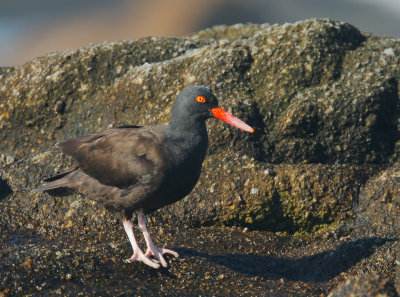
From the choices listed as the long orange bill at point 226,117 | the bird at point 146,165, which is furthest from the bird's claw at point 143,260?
the long orange bill at point 226,117

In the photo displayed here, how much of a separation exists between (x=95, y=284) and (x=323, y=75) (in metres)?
4.99

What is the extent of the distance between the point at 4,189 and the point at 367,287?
5.74m

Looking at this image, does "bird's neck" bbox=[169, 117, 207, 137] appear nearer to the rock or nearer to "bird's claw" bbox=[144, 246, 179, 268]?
"bird's claw" bbox=[144, 246, 179, 268]

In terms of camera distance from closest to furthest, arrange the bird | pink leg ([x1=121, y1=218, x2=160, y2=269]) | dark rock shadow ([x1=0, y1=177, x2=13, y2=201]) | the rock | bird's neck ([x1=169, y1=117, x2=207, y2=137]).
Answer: the rock < pink leg ([x1=121, y1=218, x2=160, y2=269]) < the bird < bird's neck ([x1=169, y1=117, x2=207, y2=137]) < dark rock shadow ([x1=0, y1=177, x2=13, y2=201])

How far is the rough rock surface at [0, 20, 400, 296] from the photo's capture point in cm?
600

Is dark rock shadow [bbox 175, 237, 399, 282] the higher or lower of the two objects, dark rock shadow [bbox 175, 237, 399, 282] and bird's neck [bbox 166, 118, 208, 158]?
the lower

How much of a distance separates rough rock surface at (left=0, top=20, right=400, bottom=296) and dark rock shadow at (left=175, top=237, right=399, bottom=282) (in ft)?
0.06

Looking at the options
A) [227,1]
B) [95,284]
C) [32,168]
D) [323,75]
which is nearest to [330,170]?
[323,75]

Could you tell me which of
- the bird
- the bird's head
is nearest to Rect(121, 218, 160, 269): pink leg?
the bird

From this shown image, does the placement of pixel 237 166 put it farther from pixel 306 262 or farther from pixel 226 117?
pixel 306 262

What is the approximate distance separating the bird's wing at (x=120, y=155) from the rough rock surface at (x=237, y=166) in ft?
2.88

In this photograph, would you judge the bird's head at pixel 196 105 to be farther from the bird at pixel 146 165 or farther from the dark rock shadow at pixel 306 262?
the dark rock shadow at pixel 306 262

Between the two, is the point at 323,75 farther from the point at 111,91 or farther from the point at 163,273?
the point at 163,273

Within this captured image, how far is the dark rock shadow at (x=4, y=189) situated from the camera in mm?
8152
